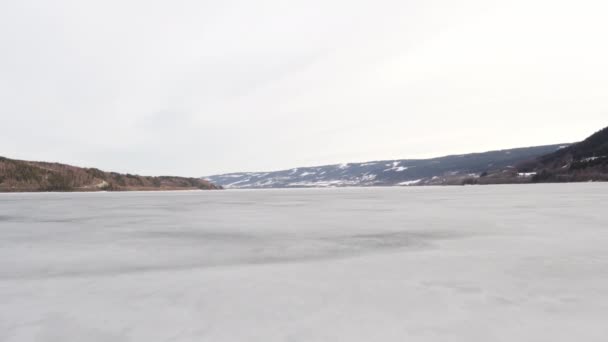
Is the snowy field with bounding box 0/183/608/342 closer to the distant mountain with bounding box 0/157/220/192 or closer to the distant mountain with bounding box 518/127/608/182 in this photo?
the distant mountain with bounding box 0/157/220/192

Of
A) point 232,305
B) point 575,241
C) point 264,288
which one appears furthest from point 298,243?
point 575,241

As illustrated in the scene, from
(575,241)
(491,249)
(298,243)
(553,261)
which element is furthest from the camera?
(298,243)

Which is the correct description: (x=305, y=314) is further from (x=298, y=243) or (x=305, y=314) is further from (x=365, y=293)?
(x=298, y=243)

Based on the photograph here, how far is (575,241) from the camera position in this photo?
930 centimetres

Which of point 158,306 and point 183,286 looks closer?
point 158,306

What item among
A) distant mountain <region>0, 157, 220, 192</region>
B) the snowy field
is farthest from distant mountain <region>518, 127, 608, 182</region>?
distant mountain <region>0, 157, 220, 192</region>

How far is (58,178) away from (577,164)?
15980 centimetres

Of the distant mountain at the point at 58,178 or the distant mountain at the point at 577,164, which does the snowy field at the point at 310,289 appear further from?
the distant mountain at the point at 577,164

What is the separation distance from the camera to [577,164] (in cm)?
12344

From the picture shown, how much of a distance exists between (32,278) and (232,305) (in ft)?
13.3

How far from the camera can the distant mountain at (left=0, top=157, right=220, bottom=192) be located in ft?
312

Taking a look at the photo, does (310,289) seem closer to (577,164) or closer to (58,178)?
(58,178)

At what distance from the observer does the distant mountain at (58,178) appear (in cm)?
9519

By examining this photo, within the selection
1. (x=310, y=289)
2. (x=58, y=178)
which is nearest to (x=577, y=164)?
(x=310, y=289)
